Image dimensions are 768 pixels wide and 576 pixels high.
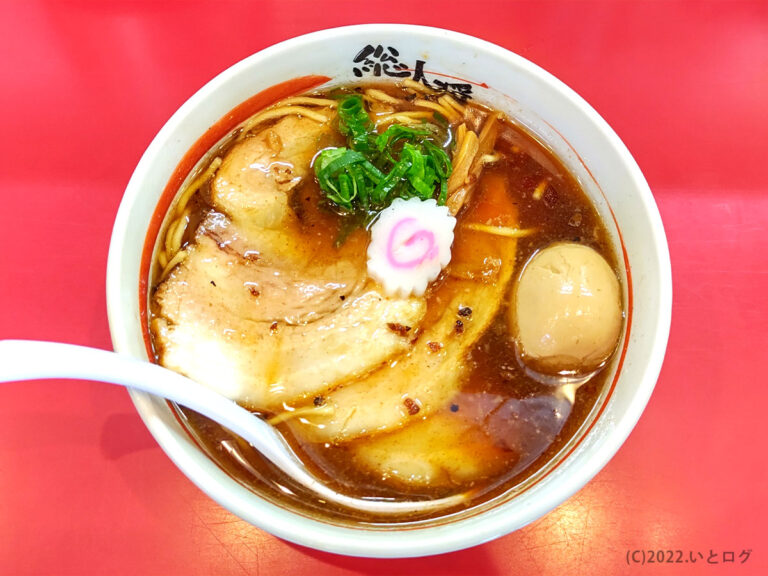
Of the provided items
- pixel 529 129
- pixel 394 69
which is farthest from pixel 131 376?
pixel 529 129

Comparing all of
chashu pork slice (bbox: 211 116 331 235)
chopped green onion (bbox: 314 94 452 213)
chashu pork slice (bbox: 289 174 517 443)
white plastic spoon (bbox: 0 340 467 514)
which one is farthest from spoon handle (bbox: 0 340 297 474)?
chopped green onion (bbox: 314 94 452 213)

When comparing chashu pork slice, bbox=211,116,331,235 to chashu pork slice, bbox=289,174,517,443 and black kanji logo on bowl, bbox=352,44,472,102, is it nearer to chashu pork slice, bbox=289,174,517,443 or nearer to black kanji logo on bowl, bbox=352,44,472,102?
black kanji logo on bowl, bbox=352,44,472,102

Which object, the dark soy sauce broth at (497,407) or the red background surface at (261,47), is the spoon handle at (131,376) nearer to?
the dark soy sauce broth at (497,407)

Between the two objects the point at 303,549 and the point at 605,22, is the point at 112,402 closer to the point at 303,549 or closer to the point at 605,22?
the point at 303,549

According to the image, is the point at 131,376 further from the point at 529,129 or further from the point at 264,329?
the point at 529,129

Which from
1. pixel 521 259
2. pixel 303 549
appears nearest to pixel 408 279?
pixel 521 259

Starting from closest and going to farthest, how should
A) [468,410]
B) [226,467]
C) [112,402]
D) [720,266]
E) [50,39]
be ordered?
[226,467] < [468,410] < [112,402] < [720,266] < [50,39]

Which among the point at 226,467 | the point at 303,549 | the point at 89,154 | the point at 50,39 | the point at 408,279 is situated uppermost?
the point at 50,39

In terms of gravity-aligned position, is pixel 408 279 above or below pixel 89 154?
below
